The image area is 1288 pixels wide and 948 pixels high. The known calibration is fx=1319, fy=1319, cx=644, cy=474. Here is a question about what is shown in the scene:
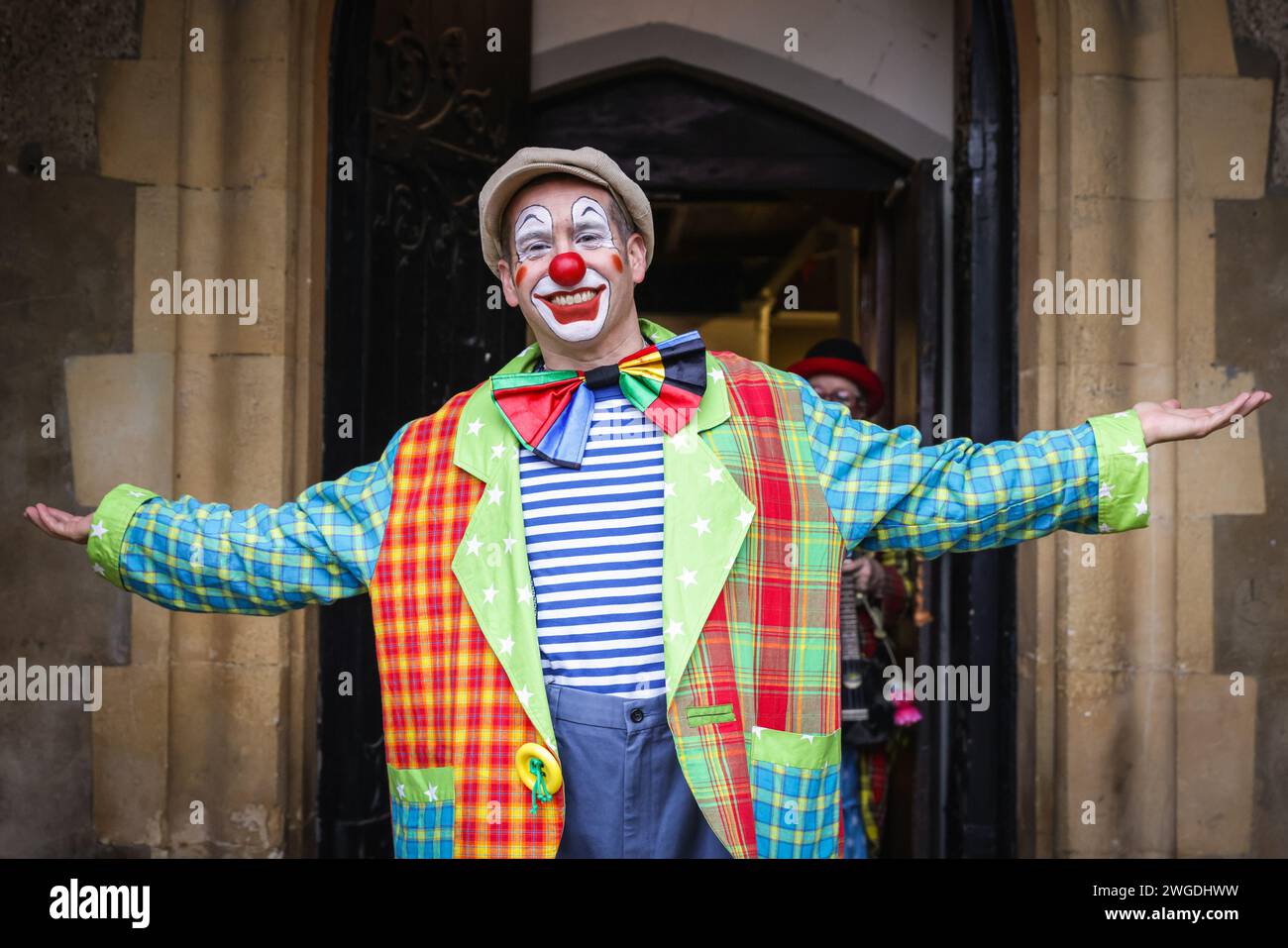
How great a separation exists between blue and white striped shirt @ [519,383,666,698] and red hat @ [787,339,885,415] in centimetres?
185

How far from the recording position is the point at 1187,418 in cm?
207

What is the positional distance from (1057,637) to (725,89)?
2617 millimetres

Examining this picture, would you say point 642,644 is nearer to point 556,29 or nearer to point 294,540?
point 294,540

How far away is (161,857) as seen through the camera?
3328 millimetres

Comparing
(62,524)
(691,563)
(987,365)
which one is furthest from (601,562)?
(987,365)

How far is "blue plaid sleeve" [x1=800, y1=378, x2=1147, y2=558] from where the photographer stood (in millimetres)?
2066

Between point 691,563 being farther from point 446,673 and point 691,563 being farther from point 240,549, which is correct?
point 240,549

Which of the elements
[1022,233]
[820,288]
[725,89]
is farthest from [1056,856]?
[820,288]

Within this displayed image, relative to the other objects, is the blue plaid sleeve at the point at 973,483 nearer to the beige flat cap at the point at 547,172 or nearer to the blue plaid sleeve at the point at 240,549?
the beige flat cap at the point at 547,172

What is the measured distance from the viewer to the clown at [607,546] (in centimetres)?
205

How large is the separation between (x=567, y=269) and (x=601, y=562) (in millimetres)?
481
